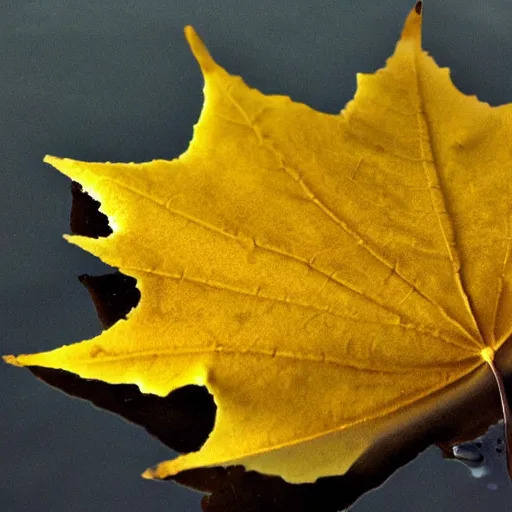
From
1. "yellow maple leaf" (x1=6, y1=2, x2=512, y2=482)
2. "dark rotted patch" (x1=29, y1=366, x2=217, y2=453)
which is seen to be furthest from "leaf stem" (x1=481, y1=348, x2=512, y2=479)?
"dark rotted patch" (x1=29, y1=366, x2=217, y2=453)

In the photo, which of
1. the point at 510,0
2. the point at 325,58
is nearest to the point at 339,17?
the point at 325,58

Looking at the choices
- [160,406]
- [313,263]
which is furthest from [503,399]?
[160,406]

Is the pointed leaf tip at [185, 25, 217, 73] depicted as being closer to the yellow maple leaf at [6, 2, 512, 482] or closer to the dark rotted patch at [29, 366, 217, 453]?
the yellow maple leaf at [6, 2, 512, 482]

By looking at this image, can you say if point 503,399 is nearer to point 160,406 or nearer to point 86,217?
point 160,406

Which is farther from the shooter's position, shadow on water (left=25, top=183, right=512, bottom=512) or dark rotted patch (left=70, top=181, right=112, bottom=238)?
dark rotted patch (left=70, top=181, right=112, bottom=238)

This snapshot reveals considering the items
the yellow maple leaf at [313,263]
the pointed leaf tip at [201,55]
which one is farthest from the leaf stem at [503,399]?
the pointed leaf tip at [201,55]

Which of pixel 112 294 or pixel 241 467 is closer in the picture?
pixel 241 467
